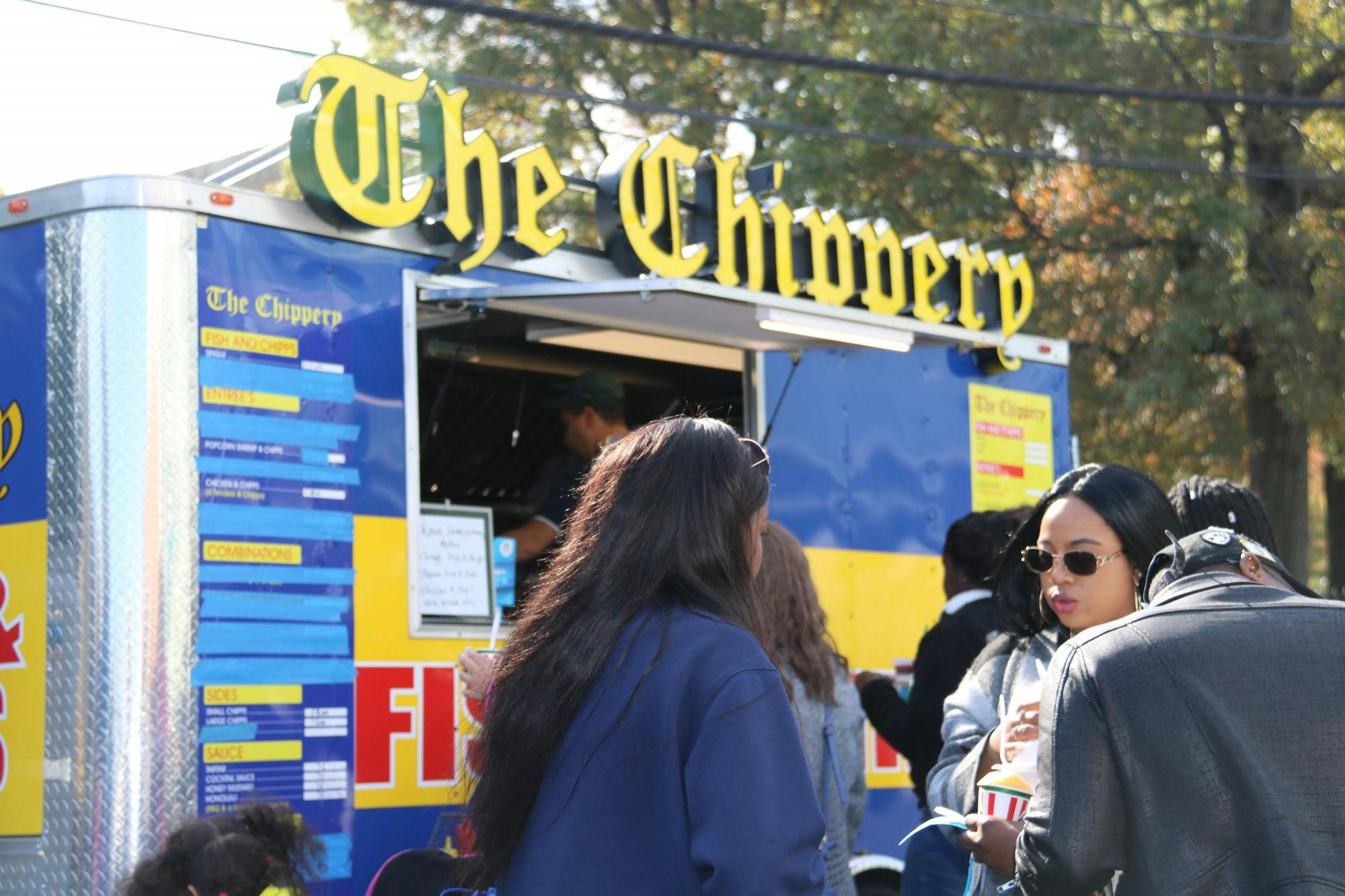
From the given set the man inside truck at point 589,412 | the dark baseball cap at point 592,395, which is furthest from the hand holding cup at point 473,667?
the dark baseball cap at point 592,395

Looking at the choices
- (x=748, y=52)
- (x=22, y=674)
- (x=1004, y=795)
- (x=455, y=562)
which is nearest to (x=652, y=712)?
(x=1004, y=795)

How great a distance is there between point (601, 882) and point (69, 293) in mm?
3013

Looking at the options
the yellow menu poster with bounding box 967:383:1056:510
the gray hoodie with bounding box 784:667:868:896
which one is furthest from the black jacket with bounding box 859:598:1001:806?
the yellow menu poster with bounding box 967:383:1056:510

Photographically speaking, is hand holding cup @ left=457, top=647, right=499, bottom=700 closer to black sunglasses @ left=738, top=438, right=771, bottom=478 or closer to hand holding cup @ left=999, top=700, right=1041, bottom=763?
hand holding cup @ left=999, top=700, right=1041, bottom=763

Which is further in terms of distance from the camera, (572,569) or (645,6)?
(645,6)

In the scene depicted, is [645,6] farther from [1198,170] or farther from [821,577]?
[821,577]

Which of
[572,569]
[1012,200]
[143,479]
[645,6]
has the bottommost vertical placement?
[572,569]

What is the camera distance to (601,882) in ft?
7.26

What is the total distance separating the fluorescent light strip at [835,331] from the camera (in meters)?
5.60

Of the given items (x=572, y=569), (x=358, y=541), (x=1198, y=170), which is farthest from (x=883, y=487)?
(x=1198, y=170)

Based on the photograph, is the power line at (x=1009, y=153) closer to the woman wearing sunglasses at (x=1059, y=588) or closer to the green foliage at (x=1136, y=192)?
the green foliage at (x=1136, y=192)

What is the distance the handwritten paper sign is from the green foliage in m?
10.0

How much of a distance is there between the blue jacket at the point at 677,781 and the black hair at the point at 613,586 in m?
0.03

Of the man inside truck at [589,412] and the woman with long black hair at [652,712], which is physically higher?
the man inside truck at [589,412]
